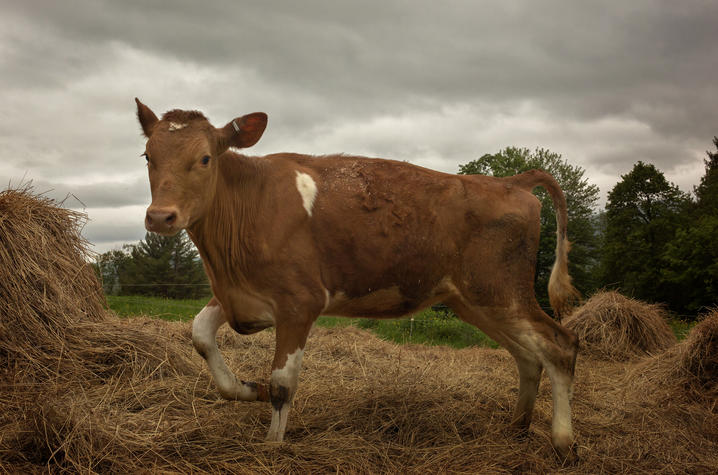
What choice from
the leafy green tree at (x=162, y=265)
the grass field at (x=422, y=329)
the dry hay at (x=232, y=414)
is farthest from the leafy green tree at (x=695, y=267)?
the leafy green tree at (x=162, y=265)

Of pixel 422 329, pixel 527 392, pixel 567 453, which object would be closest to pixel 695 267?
pixel 422 329

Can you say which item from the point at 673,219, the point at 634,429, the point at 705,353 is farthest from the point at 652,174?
the point at 634,429

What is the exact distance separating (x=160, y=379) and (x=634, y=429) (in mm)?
4767

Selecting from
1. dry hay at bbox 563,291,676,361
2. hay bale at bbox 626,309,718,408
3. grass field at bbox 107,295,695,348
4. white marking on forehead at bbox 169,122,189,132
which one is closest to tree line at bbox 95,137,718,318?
grass field at bbox 107,295,695,348

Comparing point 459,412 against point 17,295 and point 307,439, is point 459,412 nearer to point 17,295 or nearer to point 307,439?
point 307,439

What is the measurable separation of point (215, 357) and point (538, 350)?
9.39 feet

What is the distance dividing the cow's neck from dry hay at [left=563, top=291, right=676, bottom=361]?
7.04 meters

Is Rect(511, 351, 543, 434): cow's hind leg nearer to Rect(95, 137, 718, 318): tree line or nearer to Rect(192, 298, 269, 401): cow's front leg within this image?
Rect(192, 298, 269, 401): cow's front leg

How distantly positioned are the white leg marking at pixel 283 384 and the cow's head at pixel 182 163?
1.31 meters

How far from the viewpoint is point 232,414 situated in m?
4.55

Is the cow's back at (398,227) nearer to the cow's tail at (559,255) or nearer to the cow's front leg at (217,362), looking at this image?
the cow's tail at (559,255)

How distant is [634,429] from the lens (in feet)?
16.6

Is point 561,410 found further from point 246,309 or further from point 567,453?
point 246,309

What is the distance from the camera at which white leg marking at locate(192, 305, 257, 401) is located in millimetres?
4336
